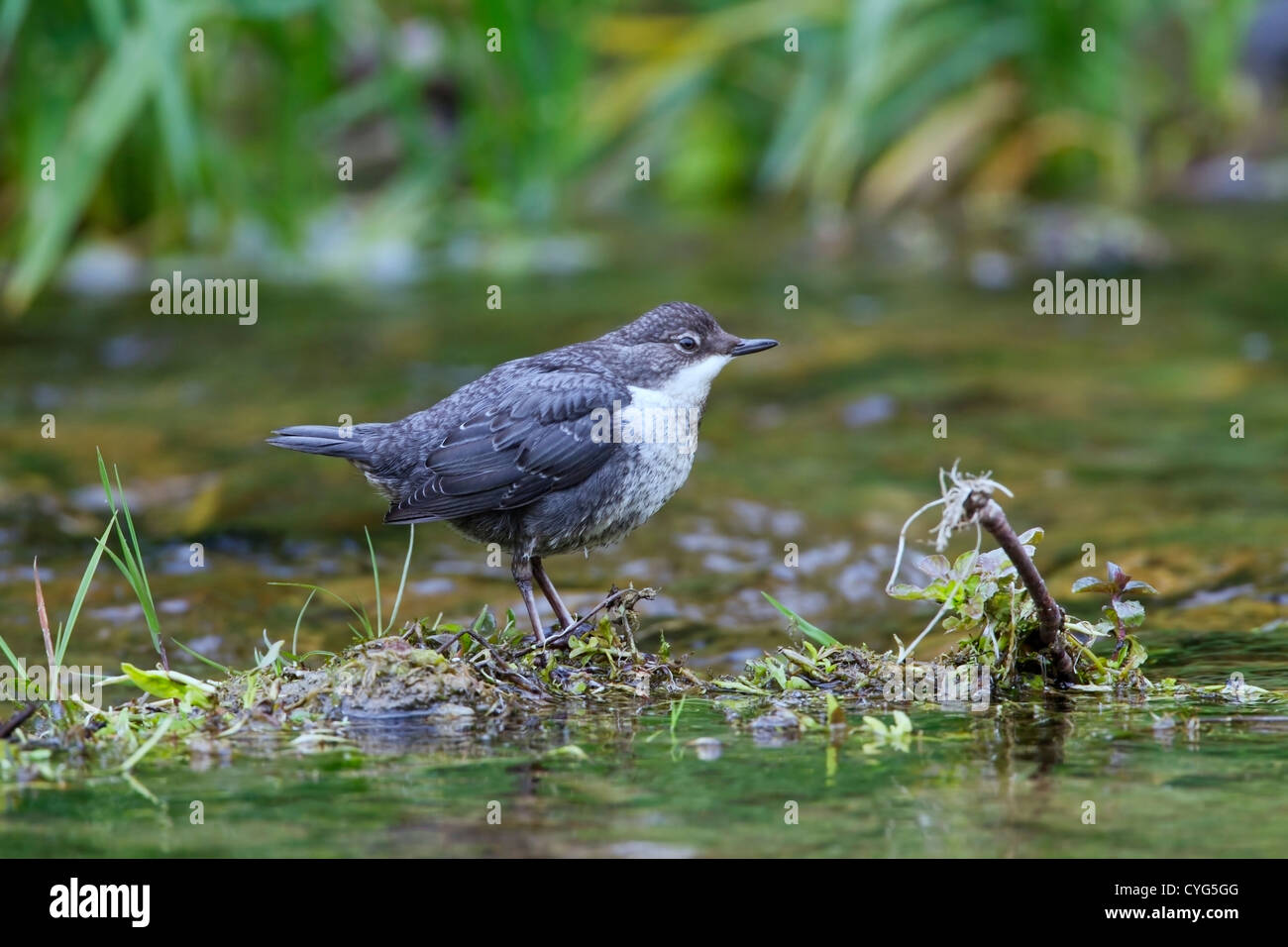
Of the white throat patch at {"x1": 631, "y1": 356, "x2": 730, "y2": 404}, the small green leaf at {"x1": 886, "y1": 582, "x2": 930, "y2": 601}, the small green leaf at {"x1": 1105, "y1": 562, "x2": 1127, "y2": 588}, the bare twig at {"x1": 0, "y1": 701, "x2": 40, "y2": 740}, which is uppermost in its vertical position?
the white throat patch at {"x1": 631, "y1": 356, "x2": 730, "y2": 404}

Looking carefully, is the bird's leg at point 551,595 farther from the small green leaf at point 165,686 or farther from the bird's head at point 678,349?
the small green leaf at point 165,686

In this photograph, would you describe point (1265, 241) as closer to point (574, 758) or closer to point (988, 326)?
point (988, 326)

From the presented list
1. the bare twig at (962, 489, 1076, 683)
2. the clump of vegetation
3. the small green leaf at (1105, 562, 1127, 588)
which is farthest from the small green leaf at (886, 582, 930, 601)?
the small green leaf at (1105, 562, 1127, 588)

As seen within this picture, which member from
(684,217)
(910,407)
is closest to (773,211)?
(684,217)

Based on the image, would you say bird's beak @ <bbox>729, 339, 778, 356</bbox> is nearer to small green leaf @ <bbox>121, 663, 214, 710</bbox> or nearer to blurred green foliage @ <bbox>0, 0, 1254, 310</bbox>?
small green leaf @ <bbox>121, 663, 214, 710</bbox>

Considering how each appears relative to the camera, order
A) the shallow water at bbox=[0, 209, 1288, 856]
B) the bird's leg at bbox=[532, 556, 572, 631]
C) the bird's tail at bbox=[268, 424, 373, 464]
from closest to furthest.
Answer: the shallow water at bbox=[0, 209, 1288, 856] → the bird's leg at bbox=[532, 556, 572, 631] → the bird's tail at bbox=[268, 424, 373, 464]

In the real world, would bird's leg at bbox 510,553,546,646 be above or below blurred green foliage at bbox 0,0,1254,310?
below

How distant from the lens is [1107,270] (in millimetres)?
11344

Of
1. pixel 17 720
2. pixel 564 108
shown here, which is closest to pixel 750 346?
pixel 17 720

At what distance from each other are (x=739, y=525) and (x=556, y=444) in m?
2.41

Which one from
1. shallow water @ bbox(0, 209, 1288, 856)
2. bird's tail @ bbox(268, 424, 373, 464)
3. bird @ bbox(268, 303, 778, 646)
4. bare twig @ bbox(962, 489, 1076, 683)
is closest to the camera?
shallow water @ bbox(0, 209, 1288, 856)

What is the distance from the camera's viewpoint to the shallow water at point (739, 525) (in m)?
3.01

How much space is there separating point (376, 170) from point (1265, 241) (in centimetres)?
834

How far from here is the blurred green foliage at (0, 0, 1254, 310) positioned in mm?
9523
